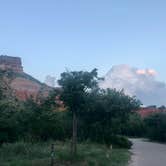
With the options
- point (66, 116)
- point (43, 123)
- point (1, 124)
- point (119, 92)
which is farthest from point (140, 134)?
point (1, 124)

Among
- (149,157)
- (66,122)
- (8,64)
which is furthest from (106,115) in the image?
(149,157)

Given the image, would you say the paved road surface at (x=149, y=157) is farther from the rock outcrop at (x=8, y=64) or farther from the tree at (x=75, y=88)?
the rock outcrop at (x=8, y=64)

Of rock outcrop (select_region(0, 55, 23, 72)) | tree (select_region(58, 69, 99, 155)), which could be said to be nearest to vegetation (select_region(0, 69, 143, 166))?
tree (select_region(58, 69, 99, 155))

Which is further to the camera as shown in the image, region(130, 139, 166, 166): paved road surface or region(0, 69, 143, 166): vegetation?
region(130, 139, 166, 166): paved road surface

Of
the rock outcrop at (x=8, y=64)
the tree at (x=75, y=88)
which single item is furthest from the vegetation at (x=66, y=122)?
the rock outcrop at (x=8, y=64)

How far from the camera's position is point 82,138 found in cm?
4394

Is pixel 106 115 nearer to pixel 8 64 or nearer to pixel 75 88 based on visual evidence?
pixel 8 64

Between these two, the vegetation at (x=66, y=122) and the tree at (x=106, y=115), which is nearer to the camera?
the vegetation at (x=66, y=122)

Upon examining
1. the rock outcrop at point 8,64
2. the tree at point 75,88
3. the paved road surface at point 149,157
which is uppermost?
the rock outcrop at point 8,64

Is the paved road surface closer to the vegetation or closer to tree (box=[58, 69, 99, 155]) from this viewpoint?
the vegetation

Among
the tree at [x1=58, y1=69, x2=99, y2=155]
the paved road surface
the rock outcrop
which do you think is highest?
the rock outcrop

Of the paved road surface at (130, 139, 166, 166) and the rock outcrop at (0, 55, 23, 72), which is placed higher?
the rock outcrop at (0, 55, 23, 72)

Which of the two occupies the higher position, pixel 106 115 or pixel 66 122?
pixel 106 115

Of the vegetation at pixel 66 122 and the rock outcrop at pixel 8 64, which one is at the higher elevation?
the rock outcrop at pixel 8 64
